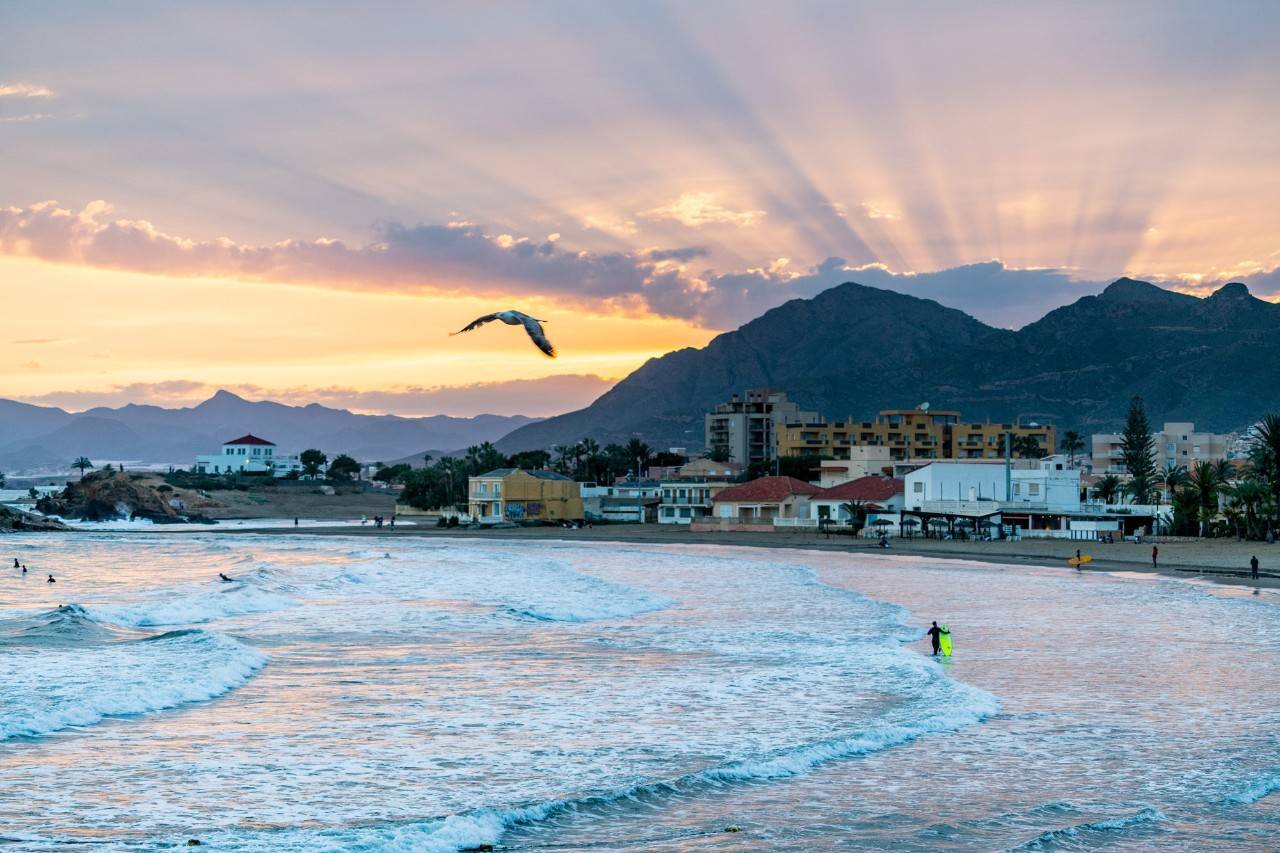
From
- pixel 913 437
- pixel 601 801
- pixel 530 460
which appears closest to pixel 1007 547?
pixel 601 801

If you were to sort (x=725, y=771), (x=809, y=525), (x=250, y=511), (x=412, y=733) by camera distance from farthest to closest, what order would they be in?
(x=250, y=511)
(x=809, y=525)
(x=412, y=733)
(x=725, y=771)

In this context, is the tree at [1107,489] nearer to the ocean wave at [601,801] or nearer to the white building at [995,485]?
the white building at [995,485]

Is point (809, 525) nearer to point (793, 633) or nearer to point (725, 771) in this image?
point (793, 633)

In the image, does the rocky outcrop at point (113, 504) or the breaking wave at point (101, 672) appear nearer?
the breaking wave at point (101, 672)

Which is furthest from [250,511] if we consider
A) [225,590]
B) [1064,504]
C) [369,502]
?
[225,590]

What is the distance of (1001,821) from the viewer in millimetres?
12820

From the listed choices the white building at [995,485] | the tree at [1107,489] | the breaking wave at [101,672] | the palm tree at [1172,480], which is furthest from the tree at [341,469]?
the breaking wave at [101,672]

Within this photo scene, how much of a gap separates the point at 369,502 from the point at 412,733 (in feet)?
455

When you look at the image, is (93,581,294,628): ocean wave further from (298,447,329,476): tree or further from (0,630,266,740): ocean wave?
(298,447,329,476): tree

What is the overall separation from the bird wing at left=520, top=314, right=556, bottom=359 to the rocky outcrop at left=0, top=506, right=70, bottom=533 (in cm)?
9481

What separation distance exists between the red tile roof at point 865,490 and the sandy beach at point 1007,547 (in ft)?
16.7

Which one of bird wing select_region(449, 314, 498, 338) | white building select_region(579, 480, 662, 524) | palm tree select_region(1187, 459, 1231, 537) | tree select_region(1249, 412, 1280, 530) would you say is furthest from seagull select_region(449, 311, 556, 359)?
white building select_region(579, 480, 662, 524)

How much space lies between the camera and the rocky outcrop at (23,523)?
10094cm

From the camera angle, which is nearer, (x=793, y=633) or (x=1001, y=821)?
(x=1001, y=821)
